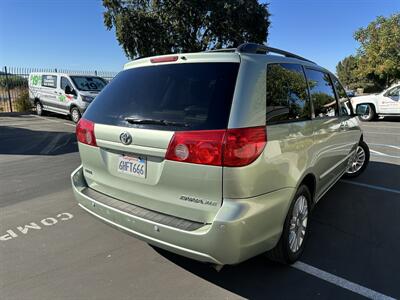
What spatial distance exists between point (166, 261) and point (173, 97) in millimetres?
1513

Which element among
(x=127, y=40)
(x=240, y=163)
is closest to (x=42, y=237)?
(x=240, y=163)

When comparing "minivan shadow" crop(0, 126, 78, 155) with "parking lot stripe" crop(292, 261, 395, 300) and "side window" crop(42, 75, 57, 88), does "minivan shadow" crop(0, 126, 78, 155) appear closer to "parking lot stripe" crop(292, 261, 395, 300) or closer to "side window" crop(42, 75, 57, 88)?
"side window" crop(42, 75, 57, 88)

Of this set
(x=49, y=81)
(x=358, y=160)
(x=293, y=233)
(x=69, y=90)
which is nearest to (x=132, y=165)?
(x=293, y=233)

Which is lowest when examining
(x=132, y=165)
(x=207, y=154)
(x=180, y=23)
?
(x=132, y=165)

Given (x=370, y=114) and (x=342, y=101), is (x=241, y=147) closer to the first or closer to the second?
(x=342, y=101)

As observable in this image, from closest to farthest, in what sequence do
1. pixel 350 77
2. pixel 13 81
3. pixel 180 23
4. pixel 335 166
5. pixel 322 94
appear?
pixel 322 94, pixel 335 166, pixel 13 81, pixel 180 23, pixel 350 77

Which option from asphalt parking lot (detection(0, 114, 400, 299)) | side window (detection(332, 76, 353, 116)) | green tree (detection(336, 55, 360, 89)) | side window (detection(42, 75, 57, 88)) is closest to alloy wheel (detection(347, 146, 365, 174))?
asphalt parking lot (detection(0, 114, 400, 299))

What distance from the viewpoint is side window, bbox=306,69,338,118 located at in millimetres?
3506

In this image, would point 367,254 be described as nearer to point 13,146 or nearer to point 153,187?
point 153,187

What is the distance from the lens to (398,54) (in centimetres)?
2570

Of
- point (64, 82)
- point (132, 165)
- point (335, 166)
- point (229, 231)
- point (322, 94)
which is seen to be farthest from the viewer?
point (64, 82)

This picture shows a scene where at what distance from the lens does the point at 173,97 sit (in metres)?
2.62

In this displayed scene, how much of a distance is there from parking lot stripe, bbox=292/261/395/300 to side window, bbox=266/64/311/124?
1.32 meters

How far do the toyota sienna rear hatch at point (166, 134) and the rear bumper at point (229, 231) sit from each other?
0.12 metres
